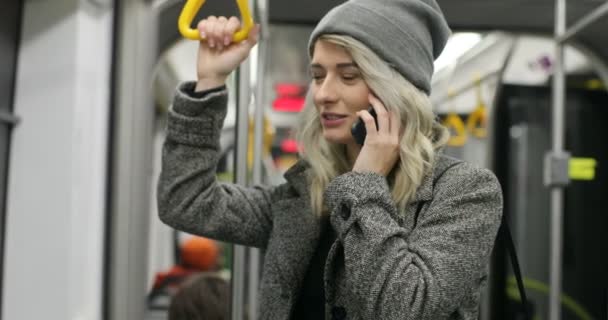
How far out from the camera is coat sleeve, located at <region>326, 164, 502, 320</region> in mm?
913

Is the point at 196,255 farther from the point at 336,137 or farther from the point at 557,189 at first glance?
the point at 336,137

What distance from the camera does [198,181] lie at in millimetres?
1123

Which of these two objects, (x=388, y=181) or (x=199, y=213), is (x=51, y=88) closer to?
(x=199, y=213)

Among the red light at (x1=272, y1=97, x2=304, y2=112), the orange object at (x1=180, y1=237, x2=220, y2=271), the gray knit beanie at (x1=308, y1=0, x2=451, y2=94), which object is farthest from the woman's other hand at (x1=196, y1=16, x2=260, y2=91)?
the red light at (x1=272, y1=97, x2=304, y2=112)

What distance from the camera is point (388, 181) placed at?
109cm

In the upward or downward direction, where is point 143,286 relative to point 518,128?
downward

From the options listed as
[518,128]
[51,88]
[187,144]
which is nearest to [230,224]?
[187,144]

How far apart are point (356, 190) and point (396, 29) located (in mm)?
270

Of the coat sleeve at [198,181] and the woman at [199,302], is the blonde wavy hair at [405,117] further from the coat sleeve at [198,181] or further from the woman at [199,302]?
the woman at [199,302]

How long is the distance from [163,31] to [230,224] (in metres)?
0.46

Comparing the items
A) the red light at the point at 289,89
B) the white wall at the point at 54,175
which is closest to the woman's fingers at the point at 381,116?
the white wall at the point at 54,175

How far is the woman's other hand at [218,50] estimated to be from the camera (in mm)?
1088

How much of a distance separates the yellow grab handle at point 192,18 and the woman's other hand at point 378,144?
0.22 m

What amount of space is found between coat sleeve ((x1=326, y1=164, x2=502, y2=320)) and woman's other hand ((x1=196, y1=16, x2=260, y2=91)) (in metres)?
0.26
